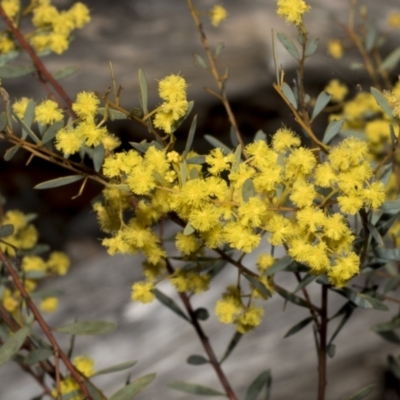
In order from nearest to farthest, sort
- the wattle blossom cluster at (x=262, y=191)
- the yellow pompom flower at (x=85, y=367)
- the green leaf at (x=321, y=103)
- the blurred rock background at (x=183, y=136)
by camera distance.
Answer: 1. the wattle blossom cluster at (x=262, y=191)
2. the green leaf at (x=321, y=103)
3. the yellow pompom flower at (x=85, y=367)
4. the blurred rock background at (x=183, y=136)

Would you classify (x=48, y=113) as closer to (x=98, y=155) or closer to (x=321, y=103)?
(x=98, y=155)

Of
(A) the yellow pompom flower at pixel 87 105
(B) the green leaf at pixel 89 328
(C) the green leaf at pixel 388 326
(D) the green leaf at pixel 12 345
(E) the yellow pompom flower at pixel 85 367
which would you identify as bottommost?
(C) the green leaf at pixel 388 326

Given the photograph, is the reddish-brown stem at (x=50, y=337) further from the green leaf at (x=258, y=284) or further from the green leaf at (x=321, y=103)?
the green leaf at (x=321, y=103)

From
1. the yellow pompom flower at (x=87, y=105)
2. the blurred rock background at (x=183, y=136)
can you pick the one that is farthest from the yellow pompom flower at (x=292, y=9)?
the blurred rock background at (x=183, y=136)

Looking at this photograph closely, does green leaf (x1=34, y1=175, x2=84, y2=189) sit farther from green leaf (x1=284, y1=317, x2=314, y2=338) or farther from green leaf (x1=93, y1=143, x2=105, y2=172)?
Answer: green leaf (x1=284, y1=317, x2=314, y2=338)

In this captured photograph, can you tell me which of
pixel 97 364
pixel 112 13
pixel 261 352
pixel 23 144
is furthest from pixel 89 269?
pixel 23 144

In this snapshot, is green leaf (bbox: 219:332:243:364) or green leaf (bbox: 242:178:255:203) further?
green leaf (bbox: 219:332:243:364)

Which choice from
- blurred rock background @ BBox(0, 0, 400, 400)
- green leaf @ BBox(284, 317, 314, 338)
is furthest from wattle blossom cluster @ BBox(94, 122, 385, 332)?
blurred rock background @ BBox(0, 0, 400, 400)

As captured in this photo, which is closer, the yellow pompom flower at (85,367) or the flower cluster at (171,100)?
the flower cluster at (171,100)
